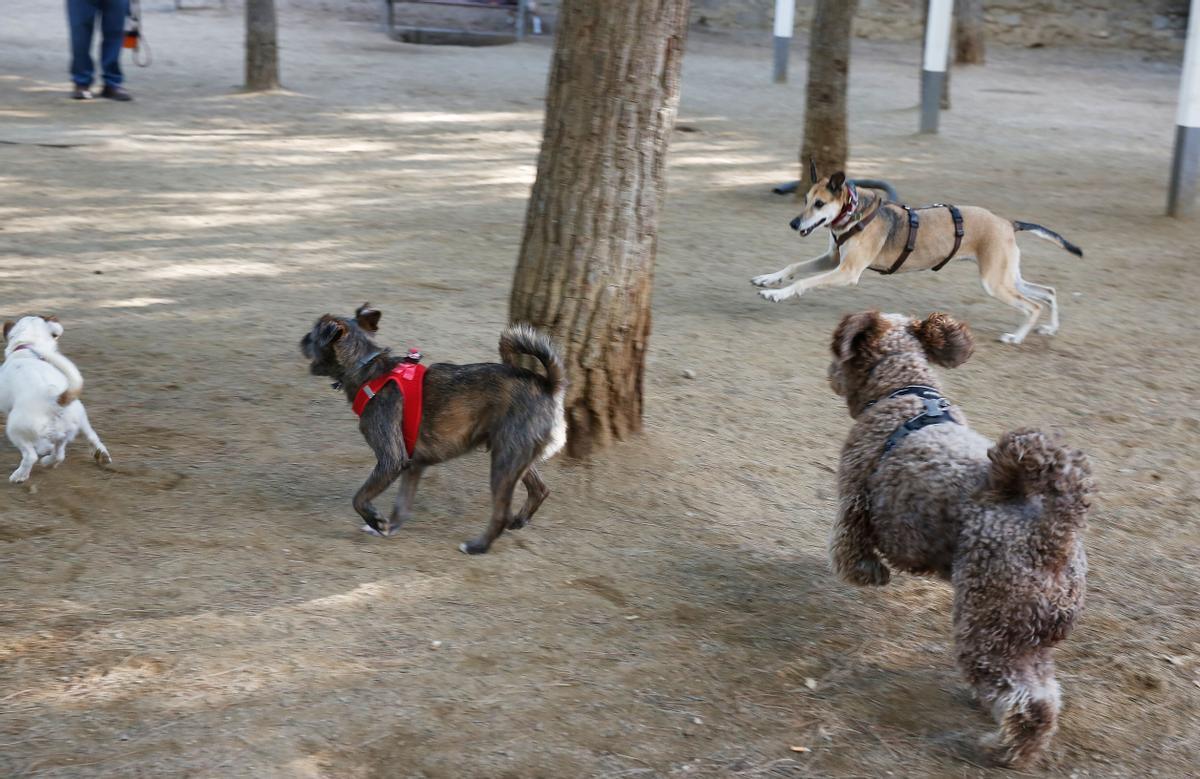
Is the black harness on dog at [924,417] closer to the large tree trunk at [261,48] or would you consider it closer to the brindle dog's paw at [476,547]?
the brindle dog's paw at [476,547]

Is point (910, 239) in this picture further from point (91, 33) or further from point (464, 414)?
point (91, 33)

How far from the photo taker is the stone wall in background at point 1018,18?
25.6m

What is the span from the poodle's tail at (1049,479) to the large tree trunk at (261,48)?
14.9 meters

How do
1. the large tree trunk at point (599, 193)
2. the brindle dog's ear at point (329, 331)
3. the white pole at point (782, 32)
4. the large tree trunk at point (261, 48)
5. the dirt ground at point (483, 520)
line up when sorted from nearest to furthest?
the dirt ground at point (483, 520) → the brindle dog's ear at point (329, 331) → the large tree trunk at point (599, 193) → the large tree trunk at point (261, 48) → the white pole at point (782, 32)

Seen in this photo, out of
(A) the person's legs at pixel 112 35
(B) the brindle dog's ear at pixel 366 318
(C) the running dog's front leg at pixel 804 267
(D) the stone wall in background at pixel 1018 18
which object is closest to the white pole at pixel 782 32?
(D) the stone wall in background at pixel 1018 18

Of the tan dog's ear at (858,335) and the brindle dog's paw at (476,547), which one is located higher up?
the tan dog's ear at (858,335)

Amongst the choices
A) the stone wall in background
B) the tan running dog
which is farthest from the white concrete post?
the stone wall in background

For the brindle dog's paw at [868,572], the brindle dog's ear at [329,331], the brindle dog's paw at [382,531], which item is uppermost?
the brindle dog's ear at [329,331]

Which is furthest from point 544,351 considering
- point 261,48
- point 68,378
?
point 261,48

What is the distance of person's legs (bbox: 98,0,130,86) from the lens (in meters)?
15.2

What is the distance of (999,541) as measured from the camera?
3.64m

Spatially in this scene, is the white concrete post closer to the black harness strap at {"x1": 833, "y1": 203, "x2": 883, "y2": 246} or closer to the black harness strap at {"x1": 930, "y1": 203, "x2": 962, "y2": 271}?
the black harness strap at {"x1": 930, "y1": 203, "x2": 962, "y2": 271}

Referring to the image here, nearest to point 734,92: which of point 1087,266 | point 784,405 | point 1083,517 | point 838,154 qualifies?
point 838,154

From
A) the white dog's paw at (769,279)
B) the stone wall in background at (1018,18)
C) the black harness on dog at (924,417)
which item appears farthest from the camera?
the stone wall in background at (1018,18)
